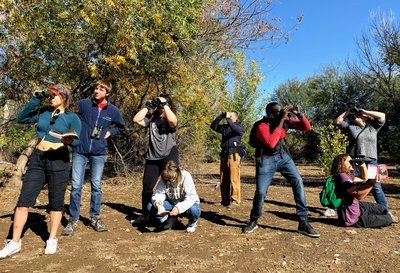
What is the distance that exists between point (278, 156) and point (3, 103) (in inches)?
227

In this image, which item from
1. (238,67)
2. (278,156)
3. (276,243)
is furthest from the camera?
(238,67)

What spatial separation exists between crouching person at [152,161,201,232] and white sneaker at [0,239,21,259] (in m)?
1.63

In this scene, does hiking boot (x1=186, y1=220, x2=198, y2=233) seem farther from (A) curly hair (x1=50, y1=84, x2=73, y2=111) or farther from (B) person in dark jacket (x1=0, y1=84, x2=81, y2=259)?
(A) curly hair (x1=50, y1=84, x2=73, y2=111)

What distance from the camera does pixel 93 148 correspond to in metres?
4.93

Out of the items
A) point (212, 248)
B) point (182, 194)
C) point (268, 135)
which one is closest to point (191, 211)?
point (182, 194)

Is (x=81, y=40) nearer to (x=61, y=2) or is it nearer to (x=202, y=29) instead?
(x=61, y=2)

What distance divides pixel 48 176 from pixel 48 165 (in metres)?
0.13

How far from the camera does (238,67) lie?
1378 centimetres

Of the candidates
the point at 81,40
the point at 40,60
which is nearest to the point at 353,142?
the point at 81,40

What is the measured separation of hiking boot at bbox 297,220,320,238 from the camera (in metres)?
4.68

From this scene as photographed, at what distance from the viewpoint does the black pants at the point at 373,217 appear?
515cm

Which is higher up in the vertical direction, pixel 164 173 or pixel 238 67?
pixel 238 67

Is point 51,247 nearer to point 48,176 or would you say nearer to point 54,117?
point 48,176

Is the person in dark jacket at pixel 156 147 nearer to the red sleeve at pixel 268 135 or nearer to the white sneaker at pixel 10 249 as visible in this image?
the red sleeve at pixel 268 135
